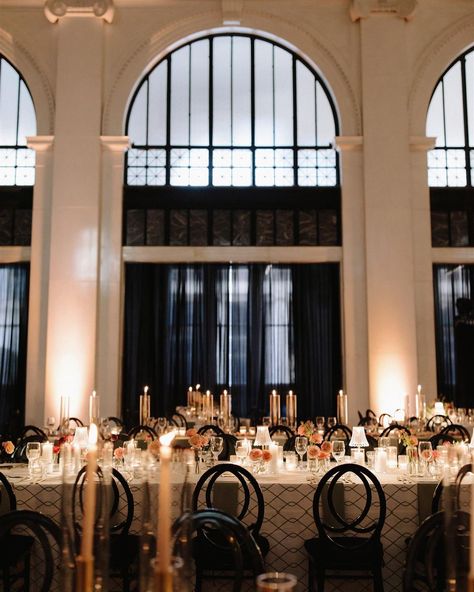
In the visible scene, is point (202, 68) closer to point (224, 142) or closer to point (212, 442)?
point (224, 142)

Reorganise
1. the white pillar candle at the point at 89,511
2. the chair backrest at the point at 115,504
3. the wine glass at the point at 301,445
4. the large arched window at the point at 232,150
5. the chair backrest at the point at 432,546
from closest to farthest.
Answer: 1. the white pillar candle at the point at 89,511
2. the chair backrest at the point at 432,546
3. the chair backrest at the point at 115,504
4. the wine glass at the point at 301,445
5. the large arched window at the point at 232,150

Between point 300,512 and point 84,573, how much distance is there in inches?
146

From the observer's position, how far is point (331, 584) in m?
5.49

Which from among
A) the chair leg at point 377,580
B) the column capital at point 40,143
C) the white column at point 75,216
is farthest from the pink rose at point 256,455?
the column capital at point 40,143

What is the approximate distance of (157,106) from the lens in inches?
552

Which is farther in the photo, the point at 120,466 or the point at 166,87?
the point at 166,87

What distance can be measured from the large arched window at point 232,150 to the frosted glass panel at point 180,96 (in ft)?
0.07

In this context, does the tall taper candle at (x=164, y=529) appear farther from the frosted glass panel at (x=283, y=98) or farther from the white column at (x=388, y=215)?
the frosted glass panel at (x=283, y=98)

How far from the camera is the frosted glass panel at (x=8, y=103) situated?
45.7 feet

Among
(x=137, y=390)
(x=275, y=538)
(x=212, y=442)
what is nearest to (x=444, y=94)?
(x=137, y=390)

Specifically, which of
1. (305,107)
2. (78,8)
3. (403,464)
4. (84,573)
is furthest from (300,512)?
(78,8)

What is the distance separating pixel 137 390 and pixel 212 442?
7198 mm

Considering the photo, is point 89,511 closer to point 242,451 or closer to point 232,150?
point 242,451

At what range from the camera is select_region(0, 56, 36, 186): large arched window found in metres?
13.9
